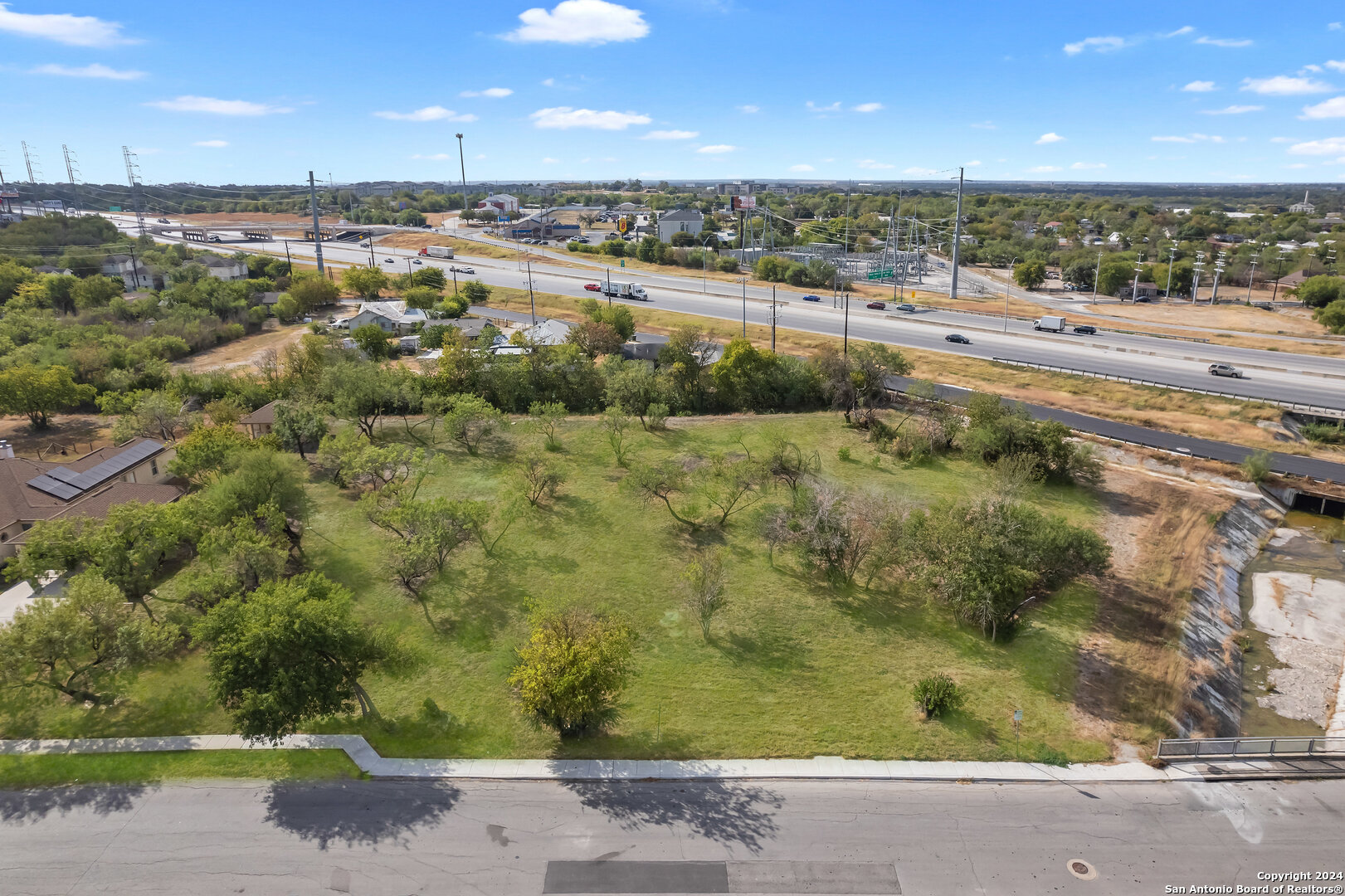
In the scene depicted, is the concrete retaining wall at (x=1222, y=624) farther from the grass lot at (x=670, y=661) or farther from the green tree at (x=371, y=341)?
the green tree at (x=371, y=341)

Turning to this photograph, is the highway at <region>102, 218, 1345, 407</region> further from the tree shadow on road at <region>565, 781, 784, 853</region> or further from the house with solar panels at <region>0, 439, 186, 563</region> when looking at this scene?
the house with solar panels at <region>0, 439, 186, 563</region>

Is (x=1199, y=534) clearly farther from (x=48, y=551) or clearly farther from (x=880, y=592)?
(x=48, y=551)

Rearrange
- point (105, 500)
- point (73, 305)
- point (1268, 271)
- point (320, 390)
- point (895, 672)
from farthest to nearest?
point (1268, 271) < point (73, 305) < point (320, 390) < point (105, 500) < point (895, 672)

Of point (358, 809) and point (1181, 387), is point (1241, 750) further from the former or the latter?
point (1181, 387)

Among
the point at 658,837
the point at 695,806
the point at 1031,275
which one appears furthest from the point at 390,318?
the point at 1031,275

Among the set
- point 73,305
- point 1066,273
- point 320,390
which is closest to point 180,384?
point 320,390
